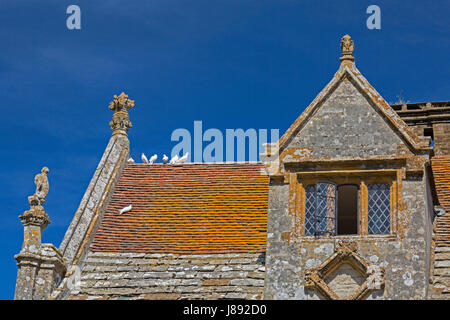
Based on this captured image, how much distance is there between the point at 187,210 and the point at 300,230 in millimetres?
4815

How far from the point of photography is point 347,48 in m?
27.5

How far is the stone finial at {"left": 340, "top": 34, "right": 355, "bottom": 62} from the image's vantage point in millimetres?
27344

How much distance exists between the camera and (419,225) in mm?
24891

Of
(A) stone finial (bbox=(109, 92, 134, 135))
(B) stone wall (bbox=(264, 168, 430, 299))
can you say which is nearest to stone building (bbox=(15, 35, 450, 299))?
(B) stone wall (bbox=(264, 168, 430, 299))

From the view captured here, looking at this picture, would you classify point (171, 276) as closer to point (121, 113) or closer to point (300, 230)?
point (300, 230)

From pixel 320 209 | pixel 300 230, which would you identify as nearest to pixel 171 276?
pixel 300 230

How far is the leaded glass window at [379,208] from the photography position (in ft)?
82.5

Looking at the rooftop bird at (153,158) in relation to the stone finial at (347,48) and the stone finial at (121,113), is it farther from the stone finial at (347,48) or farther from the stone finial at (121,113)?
the stone finial at (347,48)

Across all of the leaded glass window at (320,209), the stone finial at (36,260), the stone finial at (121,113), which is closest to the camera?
the leaded glass window at (320,209)

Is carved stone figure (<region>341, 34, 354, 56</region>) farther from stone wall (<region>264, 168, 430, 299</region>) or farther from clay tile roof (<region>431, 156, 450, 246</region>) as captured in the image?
clay tile roof (<region>431, 156, 450, 246</region>)

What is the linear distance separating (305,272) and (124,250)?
528 centimetres

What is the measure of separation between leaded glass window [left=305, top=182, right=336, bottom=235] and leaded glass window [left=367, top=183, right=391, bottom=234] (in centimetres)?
81

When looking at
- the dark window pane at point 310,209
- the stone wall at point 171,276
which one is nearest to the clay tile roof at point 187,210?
the stone wall at point 171,276

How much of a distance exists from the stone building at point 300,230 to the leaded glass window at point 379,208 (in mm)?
26
